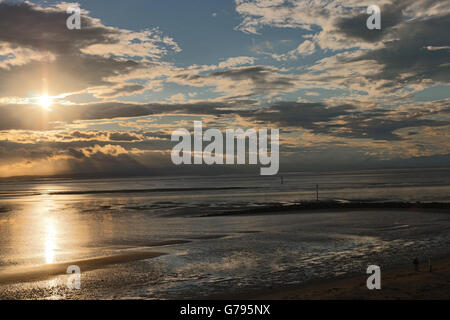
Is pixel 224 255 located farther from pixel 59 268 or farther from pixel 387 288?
pixel 387 288

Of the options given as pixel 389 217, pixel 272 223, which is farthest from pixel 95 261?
pixel 389 217

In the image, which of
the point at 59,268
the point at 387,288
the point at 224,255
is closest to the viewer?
the point at 387,288

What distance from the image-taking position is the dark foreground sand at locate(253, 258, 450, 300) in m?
14.1

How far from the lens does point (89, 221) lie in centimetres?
4319

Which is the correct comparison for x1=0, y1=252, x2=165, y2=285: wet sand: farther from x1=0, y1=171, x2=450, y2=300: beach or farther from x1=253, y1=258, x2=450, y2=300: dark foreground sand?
x1=253, y1=258, x2=450, y2=300: dark foreground sand

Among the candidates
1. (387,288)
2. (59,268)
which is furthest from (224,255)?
(387,288)

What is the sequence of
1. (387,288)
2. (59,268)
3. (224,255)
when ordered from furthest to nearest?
1. (224,255)
2. (59,268)
3. (387,288)

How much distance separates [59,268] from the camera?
20984mm

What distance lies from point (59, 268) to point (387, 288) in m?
16.0

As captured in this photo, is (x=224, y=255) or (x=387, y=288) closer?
(x=387, y=288)

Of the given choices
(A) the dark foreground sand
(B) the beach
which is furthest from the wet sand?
(A) the dark foreground sand

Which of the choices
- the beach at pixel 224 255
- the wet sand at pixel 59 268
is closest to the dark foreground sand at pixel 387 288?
the beach at pixel 224 255

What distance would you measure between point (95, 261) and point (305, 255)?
12.1m

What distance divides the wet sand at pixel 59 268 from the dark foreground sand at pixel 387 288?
1030 centimetres
